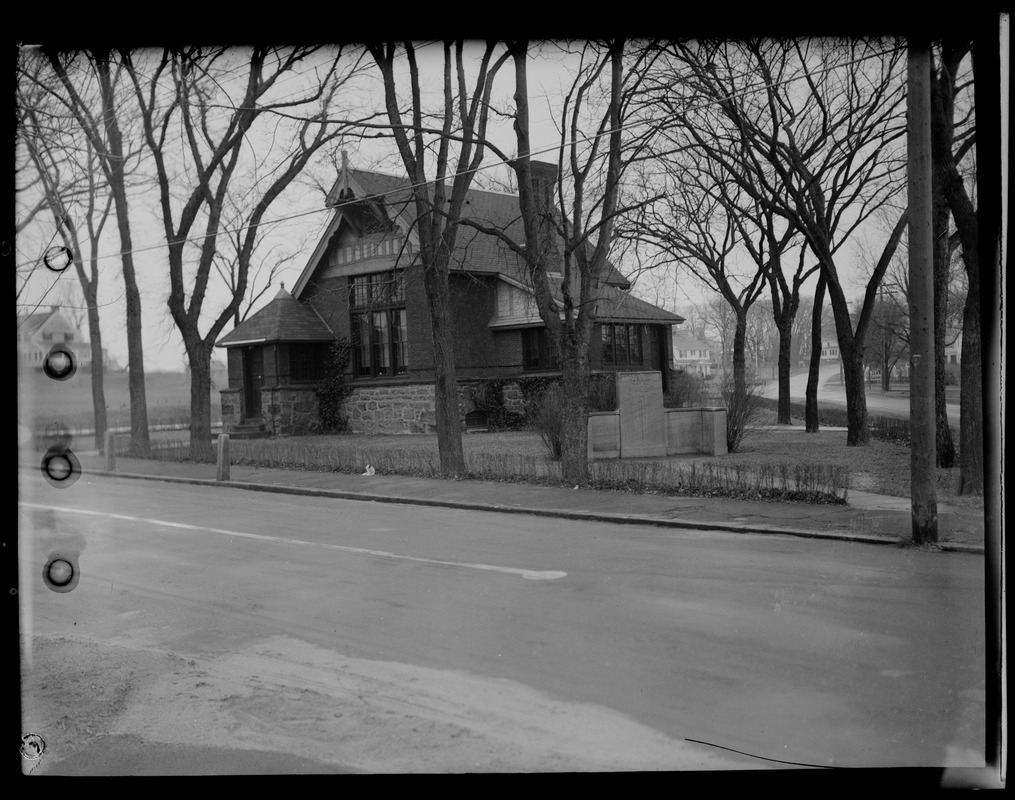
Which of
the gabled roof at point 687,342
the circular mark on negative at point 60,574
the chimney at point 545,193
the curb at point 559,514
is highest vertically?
the chimney at point 545,193

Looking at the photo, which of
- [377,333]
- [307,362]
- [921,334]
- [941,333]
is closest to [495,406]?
[377,333]

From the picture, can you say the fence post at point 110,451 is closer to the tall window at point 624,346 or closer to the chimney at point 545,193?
the chimney at point 545,193

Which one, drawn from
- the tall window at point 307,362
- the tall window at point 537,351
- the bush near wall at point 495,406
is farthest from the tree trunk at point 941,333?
the tall window at point 307,362

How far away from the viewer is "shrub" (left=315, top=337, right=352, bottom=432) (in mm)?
23141

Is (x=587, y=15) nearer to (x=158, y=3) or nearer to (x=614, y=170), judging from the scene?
(x=158, y=3)

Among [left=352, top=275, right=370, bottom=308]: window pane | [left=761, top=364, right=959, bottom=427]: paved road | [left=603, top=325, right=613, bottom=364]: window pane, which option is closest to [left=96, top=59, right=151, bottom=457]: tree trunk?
[left=352, top=275, right=370, bottom=308]: window pane

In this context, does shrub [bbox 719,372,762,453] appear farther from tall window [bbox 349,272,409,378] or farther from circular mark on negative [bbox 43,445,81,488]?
circular mark on negative [bbox 43,445,81,488]

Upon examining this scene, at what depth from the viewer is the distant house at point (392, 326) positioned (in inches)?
780

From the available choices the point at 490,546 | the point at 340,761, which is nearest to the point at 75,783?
the point at 340,761

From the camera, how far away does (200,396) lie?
18.5 m

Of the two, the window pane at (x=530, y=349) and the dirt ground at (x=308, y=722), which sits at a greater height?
the window pane at (x=530, y=349)

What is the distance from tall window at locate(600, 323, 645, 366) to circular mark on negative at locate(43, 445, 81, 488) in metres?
22.1

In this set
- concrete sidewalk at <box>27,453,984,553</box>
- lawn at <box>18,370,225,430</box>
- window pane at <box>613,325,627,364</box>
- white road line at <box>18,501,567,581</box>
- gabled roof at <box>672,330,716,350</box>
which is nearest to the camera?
lawn at <box>18,370,225,430</box>

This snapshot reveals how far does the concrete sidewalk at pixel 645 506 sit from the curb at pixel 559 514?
12 mm
